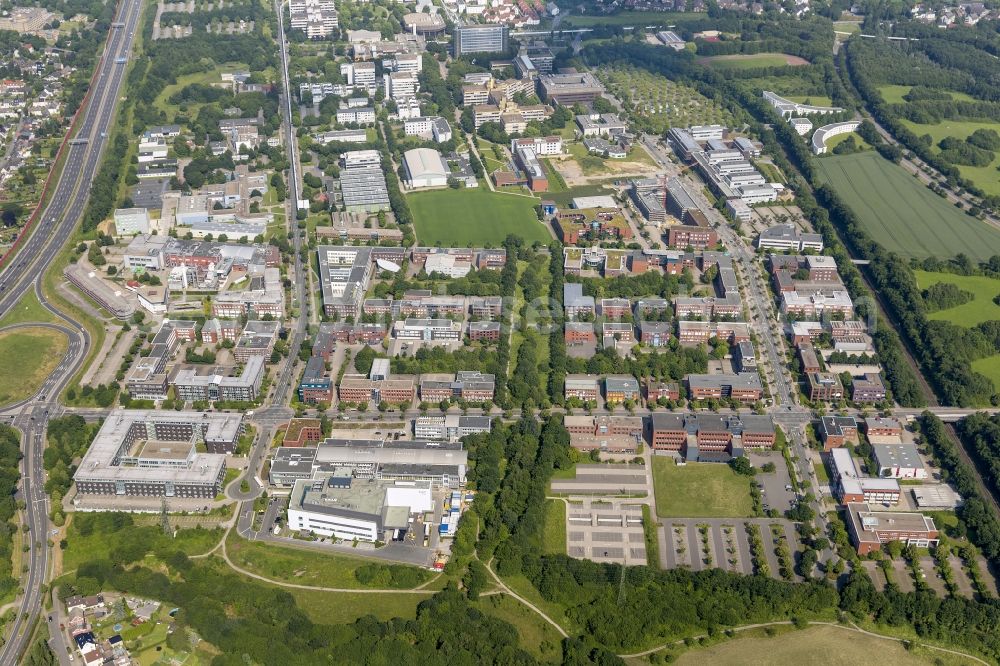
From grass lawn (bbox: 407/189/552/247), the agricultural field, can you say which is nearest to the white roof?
grass lawn (bbox: 407/189/552/247)

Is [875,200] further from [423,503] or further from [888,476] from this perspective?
[423,503]

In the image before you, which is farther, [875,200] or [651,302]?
[875,200]

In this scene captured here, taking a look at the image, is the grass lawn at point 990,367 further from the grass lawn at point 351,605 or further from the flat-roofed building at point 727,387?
the grass lawn at point 351,605

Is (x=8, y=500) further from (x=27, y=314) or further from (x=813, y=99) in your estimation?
(x=813, y=99)

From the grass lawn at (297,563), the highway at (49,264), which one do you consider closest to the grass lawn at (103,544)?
the grass lawn at (297,563)

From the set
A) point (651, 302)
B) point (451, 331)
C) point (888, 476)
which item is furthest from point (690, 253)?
point (888, 476)

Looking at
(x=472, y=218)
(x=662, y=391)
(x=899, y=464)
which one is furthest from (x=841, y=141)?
(x=899, y=464)
